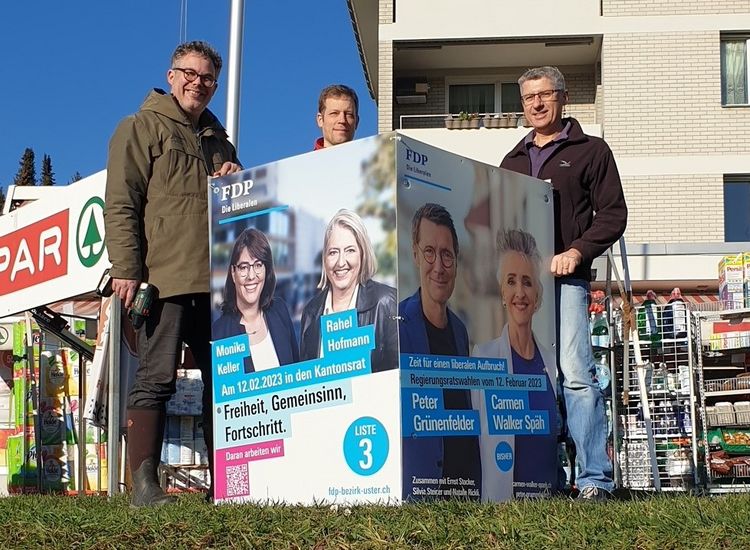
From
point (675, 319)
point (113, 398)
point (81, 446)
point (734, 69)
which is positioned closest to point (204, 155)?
point (113, 398)

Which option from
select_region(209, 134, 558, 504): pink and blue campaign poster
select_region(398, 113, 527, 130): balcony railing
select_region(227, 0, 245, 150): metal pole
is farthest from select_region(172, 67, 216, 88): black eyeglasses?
select_region(398, 113, 527, 130): balcony railing

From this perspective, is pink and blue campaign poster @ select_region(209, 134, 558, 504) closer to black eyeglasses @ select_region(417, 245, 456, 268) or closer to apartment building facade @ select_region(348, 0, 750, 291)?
black eyeglasses @ select_region(417, 245, 456, 268)

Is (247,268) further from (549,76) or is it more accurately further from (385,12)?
(385,12)

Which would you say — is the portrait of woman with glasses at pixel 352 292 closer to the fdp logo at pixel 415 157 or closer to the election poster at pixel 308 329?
the election poster at pixel 308 329

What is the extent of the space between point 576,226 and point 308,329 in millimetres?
1563

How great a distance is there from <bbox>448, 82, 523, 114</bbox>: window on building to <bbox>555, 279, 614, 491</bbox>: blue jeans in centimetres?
2241

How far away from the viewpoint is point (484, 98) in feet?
90.6

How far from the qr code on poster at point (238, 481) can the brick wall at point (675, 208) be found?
2055cm

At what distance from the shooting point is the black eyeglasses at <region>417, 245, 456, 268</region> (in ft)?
14.8

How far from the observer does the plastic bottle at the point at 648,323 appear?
9844mm

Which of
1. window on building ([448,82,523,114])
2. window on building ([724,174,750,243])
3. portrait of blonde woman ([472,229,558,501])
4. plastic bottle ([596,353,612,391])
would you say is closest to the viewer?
portrait of blonde woman ([472,229,558,501])

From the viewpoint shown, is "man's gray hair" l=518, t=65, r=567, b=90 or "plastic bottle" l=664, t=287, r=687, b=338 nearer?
"man's gray hair" l=518, t=65, r=567, b=90

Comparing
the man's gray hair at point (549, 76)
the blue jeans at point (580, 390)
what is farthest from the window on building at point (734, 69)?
the blue jeans at point (580, 390)

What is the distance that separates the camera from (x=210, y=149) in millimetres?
5680
